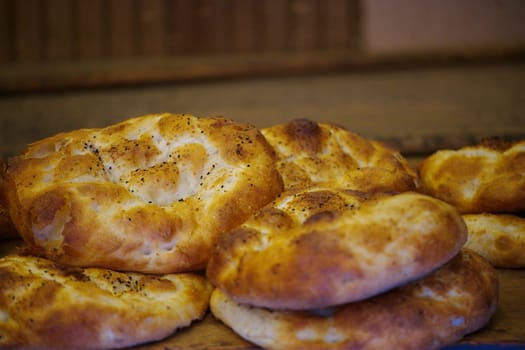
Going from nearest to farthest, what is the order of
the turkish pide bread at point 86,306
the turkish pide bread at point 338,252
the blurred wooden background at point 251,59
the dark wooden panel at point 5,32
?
the turkish pide bread at point 338,252, the turkish pide bread at point 86,306, the blurred wooden background at point 251,59, the dark wooden panel at point 5,32

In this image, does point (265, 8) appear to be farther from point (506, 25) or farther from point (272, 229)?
point (272, 229)

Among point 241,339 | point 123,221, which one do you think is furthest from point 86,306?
point 241,339

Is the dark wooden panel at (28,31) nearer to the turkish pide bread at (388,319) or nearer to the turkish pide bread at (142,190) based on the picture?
the turkish pide bread at (142,190)

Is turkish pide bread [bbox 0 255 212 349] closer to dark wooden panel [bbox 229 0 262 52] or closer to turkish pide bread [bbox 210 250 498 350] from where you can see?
turkish pide bread [bbox 210 250 498 350]

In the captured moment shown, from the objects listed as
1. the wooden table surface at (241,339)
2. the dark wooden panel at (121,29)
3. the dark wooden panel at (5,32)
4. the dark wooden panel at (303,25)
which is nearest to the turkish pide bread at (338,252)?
the wooden table surface at (241,339)

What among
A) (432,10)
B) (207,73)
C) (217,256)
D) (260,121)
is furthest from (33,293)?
(432,10)

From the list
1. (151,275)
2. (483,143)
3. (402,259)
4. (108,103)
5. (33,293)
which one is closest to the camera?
Result: (402,259)

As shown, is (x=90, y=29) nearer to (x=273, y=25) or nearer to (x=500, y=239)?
(x=273, y=25)

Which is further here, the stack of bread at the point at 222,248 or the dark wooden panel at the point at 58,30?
the dark wooden panel at the point at 58,30
